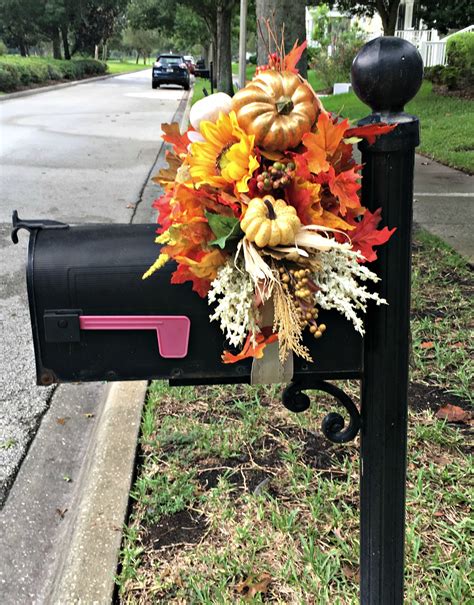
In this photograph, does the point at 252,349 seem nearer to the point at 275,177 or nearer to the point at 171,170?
the point at 275,177

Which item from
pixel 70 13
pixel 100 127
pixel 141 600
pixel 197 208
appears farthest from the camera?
pixel 70 13

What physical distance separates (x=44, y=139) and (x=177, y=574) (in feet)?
38.6

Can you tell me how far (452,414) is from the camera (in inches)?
117

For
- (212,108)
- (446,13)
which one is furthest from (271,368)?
(446,13)

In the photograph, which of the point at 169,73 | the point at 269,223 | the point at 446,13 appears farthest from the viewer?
the point at 169,73

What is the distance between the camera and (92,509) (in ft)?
8.23

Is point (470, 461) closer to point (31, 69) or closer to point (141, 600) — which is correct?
point (141, 600)

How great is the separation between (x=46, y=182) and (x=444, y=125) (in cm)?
754

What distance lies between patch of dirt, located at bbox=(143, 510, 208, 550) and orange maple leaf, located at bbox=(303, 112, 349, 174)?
154cm

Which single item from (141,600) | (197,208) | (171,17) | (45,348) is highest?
(171,17)

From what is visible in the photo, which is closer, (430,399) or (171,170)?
(171,170)

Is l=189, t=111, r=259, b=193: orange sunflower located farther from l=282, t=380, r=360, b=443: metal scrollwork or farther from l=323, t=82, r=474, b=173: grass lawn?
l=323, t=82, r=474, b=173: grass lawn

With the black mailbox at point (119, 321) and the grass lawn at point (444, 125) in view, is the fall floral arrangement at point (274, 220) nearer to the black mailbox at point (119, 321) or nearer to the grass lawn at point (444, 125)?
the black mailbox at point (119, 321)

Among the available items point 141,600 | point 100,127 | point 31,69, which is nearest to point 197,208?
point 141,600
